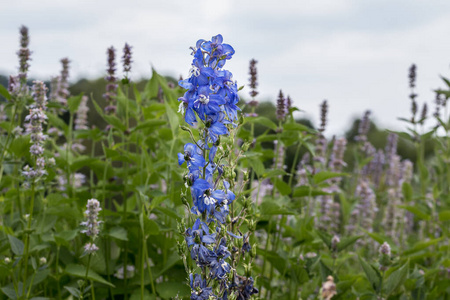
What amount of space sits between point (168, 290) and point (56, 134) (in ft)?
5.05

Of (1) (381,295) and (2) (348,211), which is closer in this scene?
(1) (381,295)

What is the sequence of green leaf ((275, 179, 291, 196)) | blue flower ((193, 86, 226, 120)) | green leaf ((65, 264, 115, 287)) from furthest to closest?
green leaf ((275, 179, 291, 196)) < green leaf ((65, 264, 115, 287)) < blue flower ((193, 86, 226, 120))

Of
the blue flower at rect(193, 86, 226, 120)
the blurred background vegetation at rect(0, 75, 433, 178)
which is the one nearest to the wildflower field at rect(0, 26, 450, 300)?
the blue flower at rect(193, 86, 226, 120)

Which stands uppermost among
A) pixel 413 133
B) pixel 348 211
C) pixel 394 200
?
pixel 413 133

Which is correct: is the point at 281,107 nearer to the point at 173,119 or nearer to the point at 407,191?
the point at 173,119

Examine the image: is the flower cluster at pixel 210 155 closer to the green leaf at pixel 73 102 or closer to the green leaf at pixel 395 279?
the green leaf at pixel 395 279

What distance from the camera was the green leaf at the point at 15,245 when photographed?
2.45 meters

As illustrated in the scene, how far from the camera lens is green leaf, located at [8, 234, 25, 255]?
245 cm

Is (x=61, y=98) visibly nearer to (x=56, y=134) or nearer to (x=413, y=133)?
(x=56, y=134)

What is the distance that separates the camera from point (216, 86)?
155cm

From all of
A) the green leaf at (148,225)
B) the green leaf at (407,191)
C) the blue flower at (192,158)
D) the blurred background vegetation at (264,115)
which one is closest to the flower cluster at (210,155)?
the blue flower at (192,158)

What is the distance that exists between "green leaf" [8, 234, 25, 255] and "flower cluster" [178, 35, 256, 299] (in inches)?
47.4

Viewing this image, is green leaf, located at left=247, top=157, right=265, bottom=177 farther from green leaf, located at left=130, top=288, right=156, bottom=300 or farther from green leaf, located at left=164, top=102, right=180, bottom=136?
green leaf, located at left=130, top=288, right=156, bottom=300

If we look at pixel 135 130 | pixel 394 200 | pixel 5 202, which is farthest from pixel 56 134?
pixel 394 200
